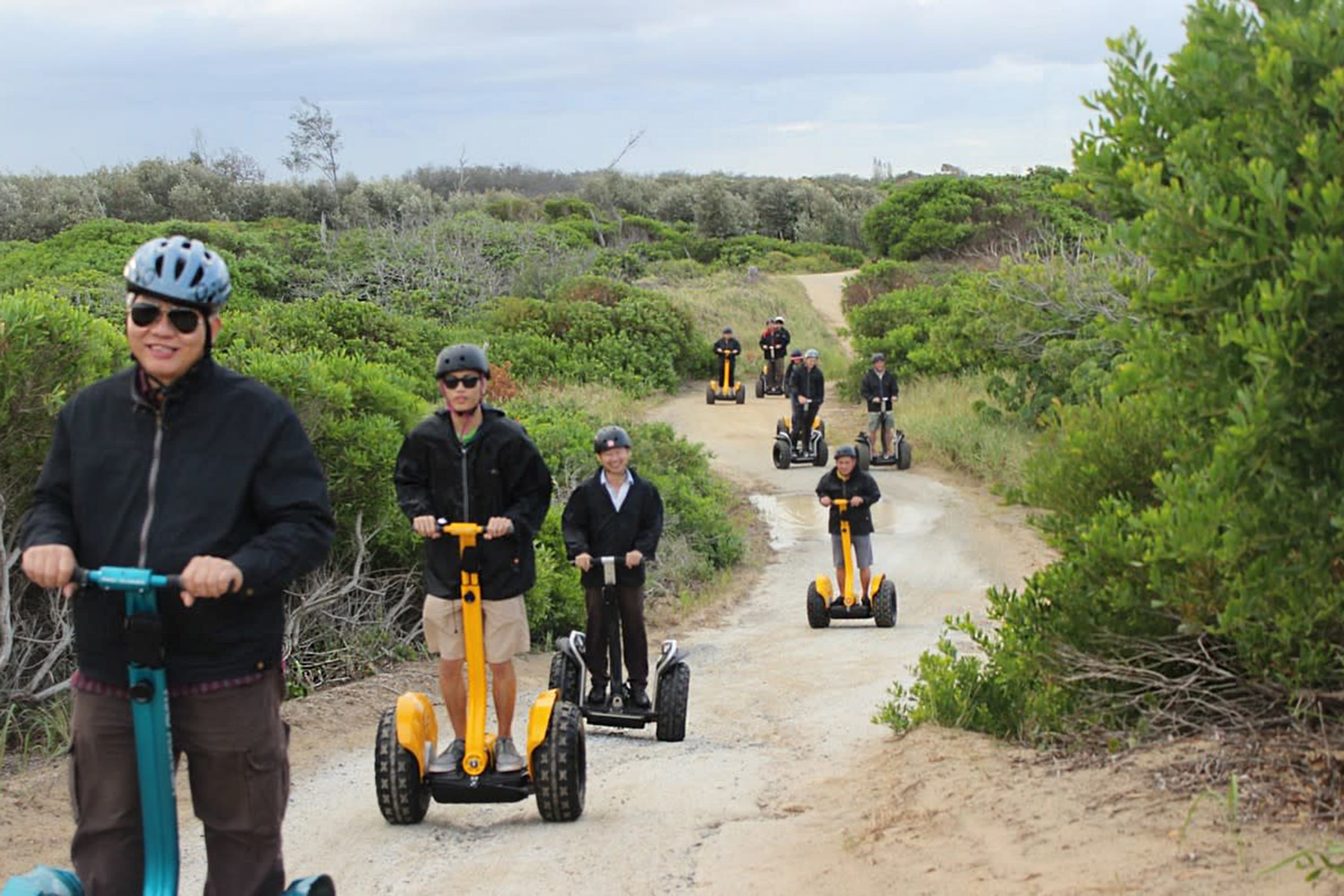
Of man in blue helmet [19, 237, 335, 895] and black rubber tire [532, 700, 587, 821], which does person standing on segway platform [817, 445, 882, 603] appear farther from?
man in blue helmet [19, 237, 335, 895]

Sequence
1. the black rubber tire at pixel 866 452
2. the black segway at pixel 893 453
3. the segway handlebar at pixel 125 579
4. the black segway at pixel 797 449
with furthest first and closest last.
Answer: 1. the black segway at pixel 797 449
2. the black segway at pixel 893 453
3. the black rubber tire at pixel 866 452
4. the segway handlebar at pixel 125 579

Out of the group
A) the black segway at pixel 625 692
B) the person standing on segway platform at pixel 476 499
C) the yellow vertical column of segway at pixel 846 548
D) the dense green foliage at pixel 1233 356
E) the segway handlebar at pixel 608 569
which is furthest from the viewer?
the yellow vertical column of segway at pixel 846 548

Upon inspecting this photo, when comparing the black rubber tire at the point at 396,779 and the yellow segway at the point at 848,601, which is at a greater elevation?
the black rubber tire at the point at 396,779

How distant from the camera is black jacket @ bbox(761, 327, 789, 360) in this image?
3269 cm

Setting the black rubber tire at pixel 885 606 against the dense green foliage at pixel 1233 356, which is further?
the black rubber tire at pixel 885 606

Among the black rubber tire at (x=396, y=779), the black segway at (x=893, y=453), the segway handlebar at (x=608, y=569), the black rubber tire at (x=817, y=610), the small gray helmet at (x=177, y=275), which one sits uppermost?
the small gray helmet at (x=177, y=275)

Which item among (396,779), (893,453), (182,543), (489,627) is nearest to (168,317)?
(182,543)

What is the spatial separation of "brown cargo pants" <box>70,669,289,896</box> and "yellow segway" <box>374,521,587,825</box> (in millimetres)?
2476

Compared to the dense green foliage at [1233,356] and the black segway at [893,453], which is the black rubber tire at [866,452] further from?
the dense green foliage at [1233,356]

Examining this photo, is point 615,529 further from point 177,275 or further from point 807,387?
point 807,387

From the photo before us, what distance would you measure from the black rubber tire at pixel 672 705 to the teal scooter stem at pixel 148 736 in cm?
508

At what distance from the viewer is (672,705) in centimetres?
895

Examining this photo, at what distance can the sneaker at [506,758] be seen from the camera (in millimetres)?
6688

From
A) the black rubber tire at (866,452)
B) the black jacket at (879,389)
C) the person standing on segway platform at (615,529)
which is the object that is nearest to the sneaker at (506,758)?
the person standing on segway platform at (615,529)
